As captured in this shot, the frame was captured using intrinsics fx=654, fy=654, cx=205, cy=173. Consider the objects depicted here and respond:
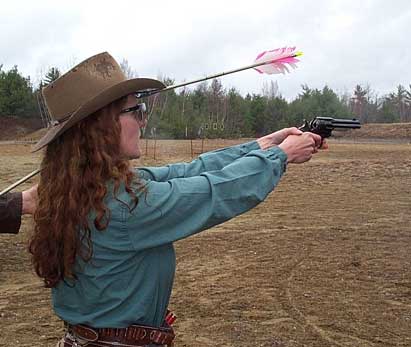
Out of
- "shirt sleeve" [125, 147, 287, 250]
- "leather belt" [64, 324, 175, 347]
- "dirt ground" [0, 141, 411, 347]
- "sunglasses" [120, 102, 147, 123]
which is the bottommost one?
"dirt ground" [0, 141, 411, 347]

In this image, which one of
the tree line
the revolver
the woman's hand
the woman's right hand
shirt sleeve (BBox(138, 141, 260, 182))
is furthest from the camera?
the tree line

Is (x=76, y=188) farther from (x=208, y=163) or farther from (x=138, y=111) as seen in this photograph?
(x=208, y=163)

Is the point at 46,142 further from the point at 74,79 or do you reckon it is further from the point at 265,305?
the point at 265,305

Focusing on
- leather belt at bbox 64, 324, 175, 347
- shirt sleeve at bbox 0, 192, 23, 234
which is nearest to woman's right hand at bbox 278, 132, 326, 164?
leather belt at bbox 64, 324, 175, 347

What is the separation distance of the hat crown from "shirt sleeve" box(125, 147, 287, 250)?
1.20ft

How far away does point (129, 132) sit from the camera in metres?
2.12

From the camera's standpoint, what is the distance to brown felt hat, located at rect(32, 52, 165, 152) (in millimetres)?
2080

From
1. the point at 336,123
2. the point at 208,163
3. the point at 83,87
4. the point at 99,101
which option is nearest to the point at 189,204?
the point at 99,101

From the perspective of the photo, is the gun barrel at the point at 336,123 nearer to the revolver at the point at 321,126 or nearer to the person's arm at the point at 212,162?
the revolver at the point at 321,126

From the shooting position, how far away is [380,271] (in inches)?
299

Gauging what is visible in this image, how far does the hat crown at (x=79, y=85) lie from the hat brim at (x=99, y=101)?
0.07 m

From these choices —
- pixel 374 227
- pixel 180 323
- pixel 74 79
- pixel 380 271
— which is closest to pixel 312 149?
pixel 74 79

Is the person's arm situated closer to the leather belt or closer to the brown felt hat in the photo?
the brown felt hat

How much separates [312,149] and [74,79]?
88cm
